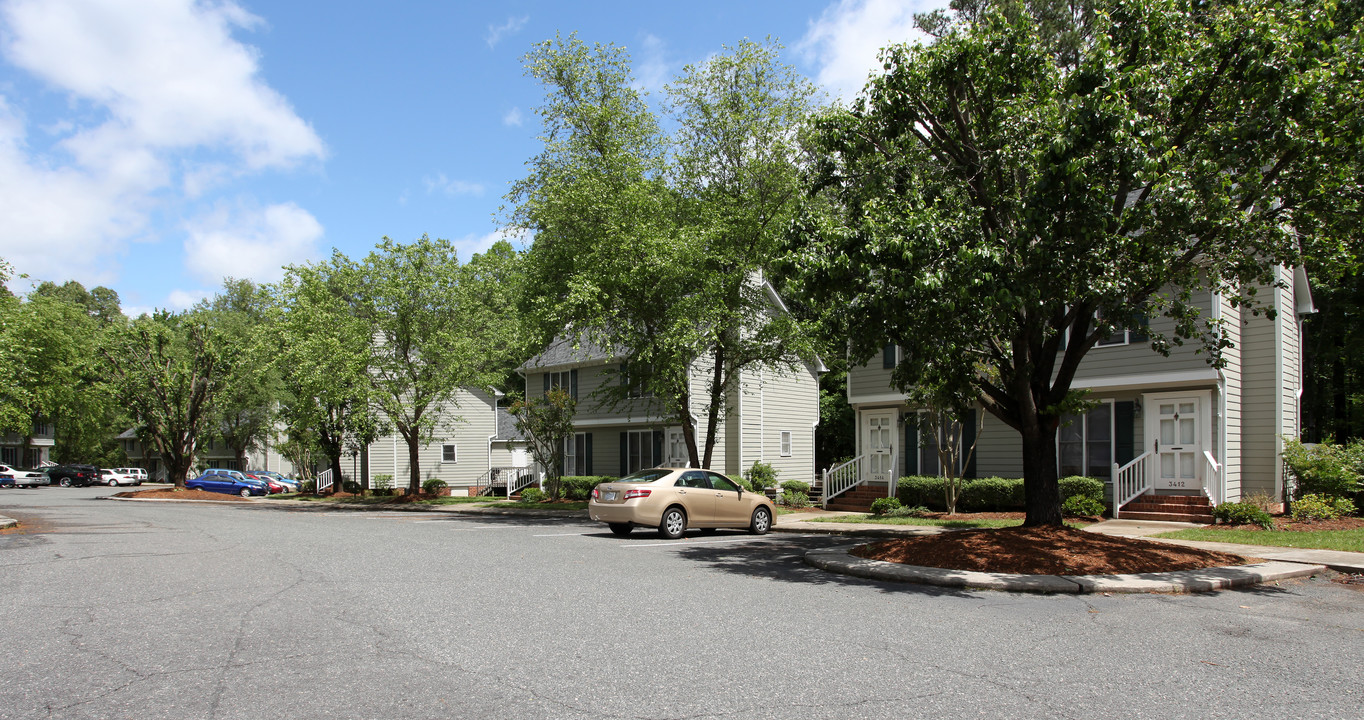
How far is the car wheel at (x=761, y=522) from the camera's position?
18.5 meters

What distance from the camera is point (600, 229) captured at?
22406mm

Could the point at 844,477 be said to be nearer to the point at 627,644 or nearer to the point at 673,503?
the point at 673,503

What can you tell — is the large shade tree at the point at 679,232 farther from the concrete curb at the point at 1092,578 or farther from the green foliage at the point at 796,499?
the concrete curb at the point at 1092,578

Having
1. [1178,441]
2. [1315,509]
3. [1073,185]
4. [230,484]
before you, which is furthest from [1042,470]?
[230,484]

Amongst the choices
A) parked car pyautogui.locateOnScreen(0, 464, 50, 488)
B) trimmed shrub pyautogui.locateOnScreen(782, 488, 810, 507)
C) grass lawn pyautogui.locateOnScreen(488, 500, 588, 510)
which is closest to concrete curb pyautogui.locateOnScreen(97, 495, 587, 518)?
grass lawn pyautogui.locateOnScreen(488, 500, 588, 510)

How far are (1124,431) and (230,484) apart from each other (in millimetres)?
43737

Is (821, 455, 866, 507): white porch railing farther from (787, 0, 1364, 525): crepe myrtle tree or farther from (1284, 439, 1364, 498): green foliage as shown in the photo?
(787, 0, 1364, 525): crepe myrtle tree

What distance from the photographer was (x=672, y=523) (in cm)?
1681

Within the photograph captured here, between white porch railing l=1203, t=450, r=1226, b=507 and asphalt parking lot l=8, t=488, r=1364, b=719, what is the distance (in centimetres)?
799

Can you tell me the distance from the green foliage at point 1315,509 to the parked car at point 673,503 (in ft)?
35.6

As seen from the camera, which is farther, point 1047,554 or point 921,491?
point 921,491

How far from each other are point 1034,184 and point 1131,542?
5.60 m

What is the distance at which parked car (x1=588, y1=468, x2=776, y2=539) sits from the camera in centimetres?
1659

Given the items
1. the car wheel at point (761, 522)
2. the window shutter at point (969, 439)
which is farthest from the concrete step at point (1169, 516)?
the car wheel at point (761, 522)
